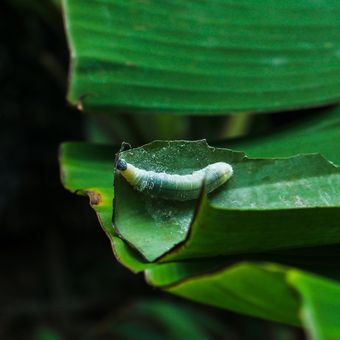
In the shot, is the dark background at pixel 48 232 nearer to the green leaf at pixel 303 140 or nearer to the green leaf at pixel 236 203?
the green leaf at pixel 303 140

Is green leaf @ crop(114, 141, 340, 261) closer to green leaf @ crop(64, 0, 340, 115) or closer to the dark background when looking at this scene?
green leaf @ crop(64, 0, 340, 115)

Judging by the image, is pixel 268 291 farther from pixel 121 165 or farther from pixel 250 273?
pixel 121 165

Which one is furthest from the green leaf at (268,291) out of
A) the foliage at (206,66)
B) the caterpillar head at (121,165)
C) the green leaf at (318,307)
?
the foliage at (206,66)

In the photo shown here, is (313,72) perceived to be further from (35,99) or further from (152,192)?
(35,99)

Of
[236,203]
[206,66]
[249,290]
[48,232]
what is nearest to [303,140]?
[206,66]

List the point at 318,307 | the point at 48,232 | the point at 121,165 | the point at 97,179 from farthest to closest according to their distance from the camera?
the point at 48,232, the point at 97,179, the point at 121,165, the point at 318,307

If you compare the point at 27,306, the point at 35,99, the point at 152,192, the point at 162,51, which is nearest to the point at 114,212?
the point at 152,192
